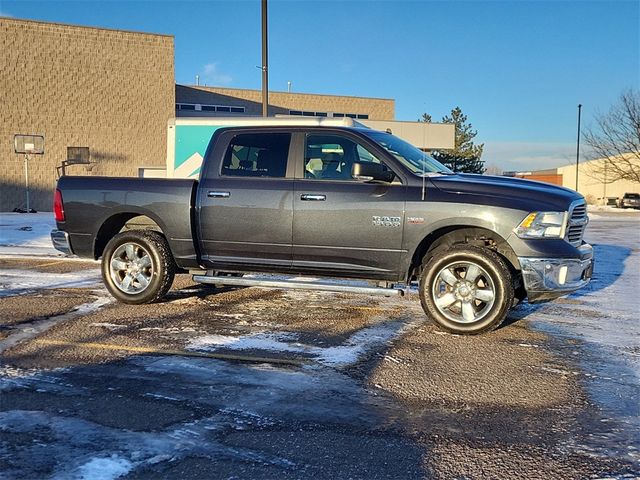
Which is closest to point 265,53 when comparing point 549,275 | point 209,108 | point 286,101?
point 549,275

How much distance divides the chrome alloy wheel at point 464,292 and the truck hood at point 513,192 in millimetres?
679

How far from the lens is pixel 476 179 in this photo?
5.91 meters

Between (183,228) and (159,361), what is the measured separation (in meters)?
2.14

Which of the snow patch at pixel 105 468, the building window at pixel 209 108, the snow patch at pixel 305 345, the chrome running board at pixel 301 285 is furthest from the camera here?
the building window at pixel 209 108

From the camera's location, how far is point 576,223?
5.65 meters

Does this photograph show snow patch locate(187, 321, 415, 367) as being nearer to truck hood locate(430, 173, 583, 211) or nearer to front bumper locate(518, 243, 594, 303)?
front bumper locate(518, 243, 594, 303)

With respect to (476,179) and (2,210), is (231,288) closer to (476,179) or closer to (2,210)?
(476,179)

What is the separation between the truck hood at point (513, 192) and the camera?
212 inches

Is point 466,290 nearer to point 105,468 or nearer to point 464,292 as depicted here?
point 464,292

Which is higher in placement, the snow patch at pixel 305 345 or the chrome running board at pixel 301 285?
the chrome running board at pixel 301 285

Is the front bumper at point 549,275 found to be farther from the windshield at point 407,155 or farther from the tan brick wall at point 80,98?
the tan brick wall at point 80,98

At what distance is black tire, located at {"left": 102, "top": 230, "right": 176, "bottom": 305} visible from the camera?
6660 mm

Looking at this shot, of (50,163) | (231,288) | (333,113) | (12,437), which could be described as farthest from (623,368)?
(333,113)

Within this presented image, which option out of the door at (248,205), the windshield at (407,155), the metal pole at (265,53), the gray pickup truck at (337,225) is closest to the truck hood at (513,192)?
the gray pickup truck at (337,225)
